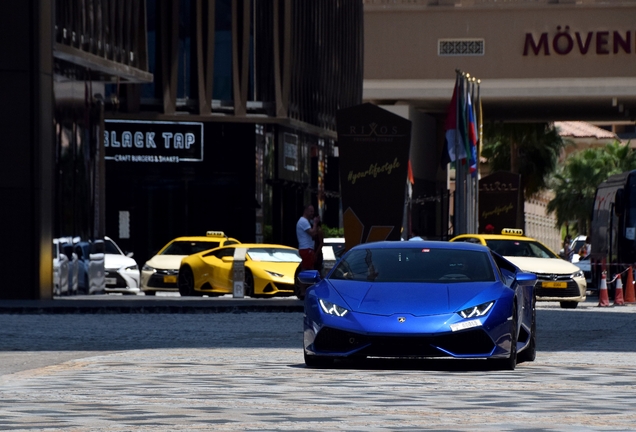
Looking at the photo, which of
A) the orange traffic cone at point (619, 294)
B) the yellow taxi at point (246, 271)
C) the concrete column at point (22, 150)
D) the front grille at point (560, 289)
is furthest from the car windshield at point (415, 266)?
the orange traffic cone at point (619, 294)

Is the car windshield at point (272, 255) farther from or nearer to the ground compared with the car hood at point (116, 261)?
farther from the ground

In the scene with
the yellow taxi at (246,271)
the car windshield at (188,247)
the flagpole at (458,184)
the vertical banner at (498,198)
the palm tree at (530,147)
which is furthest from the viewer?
the palm tree at (530,147)

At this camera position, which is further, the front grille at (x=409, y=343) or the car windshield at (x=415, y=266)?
the car windshield at (x=415, y=266)

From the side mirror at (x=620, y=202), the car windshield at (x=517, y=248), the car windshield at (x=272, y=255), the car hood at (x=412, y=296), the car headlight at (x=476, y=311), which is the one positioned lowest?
the car windshield at (x=272, y=255)

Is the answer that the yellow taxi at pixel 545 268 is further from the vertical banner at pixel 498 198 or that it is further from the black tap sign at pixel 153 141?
the vertical banner at pixel 498 198

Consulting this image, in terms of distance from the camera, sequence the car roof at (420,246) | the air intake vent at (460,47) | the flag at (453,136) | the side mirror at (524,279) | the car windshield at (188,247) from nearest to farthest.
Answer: the side mirror at (524,279), the car roof at (420,246), the car windshield at (188,247), the flag at (453,136), the air intake vent at (460,47)

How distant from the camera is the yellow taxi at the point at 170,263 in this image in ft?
121

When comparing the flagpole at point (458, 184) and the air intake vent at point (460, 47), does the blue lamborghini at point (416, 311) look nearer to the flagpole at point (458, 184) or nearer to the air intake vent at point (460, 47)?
the flagpole at point (458, 184)

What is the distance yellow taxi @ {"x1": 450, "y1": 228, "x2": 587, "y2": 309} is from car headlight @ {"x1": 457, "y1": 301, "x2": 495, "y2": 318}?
16876mm

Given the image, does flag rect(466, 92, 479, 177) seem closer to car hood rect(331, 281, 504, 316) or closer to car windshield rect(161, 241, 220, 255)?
car windshield rect(161, 241, 220, 255)

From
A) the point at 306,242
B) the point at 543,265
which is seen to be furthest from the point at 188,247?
the point at 543,265

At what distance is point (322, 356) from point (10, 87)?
51.5ft

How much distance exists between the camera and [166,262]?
37500mm

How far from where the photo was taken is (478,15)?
2532 inches
